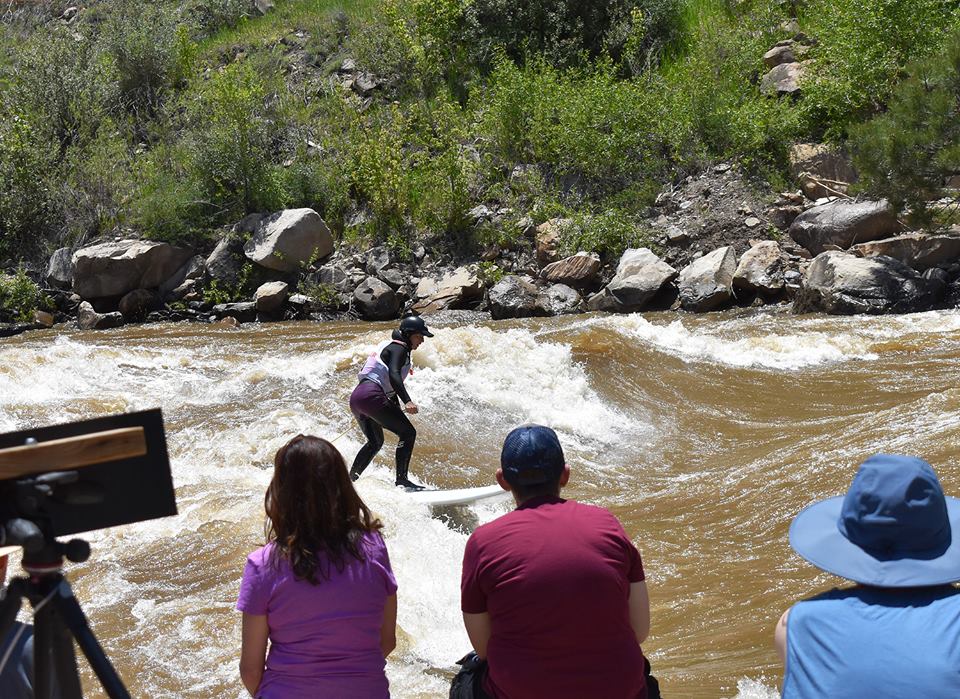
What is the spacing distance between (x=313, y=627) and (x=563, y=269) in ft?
48.1

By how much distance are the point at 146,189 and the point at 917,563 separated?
801 inches

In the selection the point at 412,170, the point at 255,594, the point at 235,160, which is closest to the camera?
the point at 255,594

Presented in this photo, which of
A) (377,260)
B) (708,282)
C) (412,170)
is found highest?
(412,170)

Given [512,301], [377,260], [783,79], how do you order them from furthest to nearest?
[783,79]
[377,260]
[512,301]

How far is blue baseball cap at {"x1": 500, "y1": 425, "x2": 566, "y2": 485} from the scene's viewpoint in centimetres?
277

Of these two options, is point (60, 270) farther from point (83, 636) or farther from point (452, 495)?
point (83, 636)

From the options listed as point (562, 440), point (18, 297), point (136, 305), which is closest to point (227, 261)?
point (136, 305)

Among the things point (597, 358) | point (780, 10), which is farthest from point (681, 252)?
point (780, 10)

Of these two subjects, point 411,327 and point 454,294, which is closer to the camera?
point 411,327

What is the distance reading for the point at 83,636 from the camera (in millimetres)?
2035

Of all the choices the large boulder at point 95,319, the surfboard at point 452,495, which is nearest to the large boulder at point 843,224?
the surfboard at point 452,495

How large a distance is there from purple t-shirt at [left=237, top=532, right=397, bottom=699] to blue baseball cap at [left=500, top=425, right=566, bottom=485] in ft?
1.66

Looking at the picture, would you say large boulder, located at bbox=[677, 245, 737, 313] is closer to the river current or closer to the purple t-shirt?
the river current

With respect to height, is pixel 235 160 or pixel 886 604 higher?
pixel 235 160
